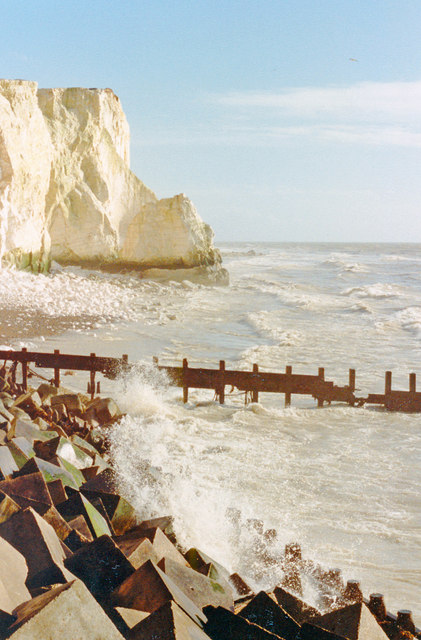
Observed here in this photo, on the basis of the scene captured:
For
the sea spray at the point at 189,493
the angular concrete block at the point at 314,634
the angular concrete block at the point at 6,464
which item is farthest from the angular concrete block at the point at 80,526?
the angular concrete block at the point at 314,634

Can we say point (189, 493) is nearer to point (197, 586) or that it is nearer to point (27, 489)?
point (27, 489)

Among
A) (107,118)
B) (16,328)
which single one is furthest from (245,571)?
(107,118)

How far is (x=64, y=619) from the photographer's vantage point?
9.37ft

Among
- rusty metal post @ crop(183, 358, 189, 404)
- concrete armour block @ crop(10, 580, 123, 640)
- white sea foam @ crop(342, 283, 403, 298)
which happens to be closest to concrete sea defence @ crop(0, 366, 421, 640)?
concrete armour block @ crop(10, 580, 123, 640)

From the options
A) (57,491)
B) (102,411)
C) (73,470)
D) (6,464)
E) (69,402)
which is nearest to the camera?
(57,491)

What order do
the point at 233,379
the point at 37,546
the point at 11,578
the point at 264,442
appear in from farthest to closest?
the point at 233,379 → the point at 264,442 → the point at 37,546 → the point at 11,578

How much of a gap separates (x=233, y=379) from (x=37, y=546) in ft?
28.4

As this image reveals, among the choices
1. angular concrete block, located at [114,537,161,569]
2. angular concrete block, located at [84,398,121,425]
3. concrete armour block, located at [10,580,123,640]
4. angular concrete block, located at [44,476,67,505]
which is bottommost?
angular concrete block, located at [84,398,121,425]

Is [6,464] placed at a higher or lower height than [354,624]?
higher

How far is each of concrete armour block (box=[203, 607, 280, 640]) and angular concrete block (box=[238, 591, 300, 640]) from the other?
185 millimetres

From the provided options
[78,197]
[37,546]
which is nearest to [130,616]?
[37,546]

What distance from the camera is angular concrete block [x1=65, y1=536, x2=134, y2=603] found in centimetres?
375

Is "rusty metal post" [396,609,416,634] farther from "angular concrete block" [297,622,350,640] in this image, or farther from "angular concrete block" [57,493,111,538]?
"angular concrete block" [57,493,111,538]

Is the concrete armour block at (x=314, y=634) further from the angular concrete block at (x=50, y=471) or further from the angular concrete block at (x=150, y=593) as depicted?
the angular concrete block at (x=50, y=471)
